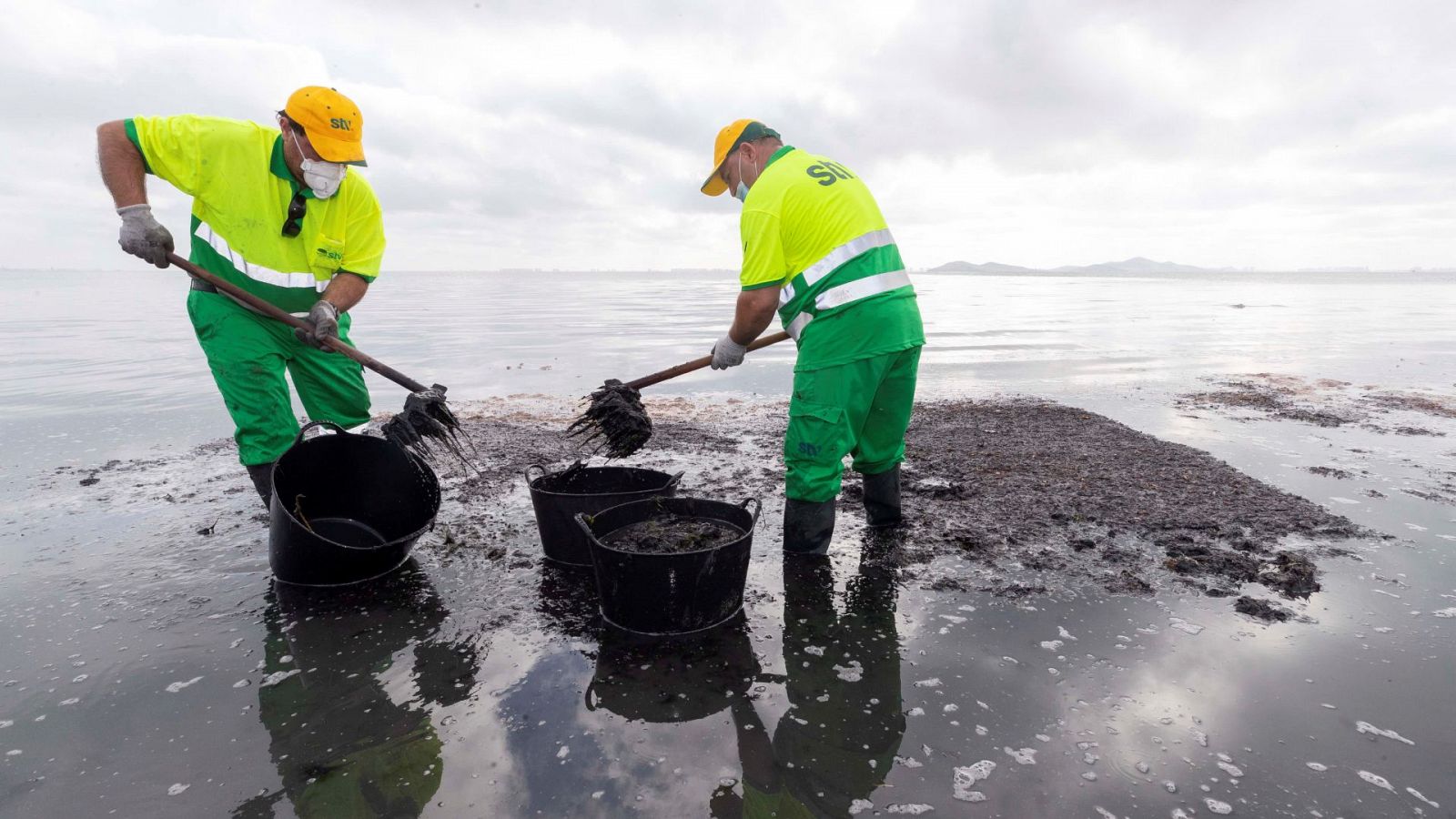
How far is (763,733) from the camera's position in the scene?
241 cm

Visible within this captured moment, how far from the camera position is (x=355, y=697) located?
262cm

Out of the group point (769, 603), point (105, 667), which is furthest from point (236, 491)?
point (769, 603)

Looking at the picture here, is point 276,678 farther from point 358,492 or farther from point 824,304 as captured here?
point 824,304

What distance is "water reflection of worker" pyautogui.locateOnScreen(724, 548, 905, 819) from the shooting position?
215cm

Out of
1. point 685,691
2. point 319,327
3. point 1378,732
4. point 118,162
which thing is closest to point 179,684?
point 319,327

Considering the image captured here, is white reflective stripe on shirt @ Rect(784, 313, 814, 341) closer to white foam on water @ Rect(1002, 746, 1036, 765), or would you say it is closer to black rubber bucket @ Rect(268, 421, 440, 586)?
black rubber bucket @ Rect(268, 421, 440, 586)

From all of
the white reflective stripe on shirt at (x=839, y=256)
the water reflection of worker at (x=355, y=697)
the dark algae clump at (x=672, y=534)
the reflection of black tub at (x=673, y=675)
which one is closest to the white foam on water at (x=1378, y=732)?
the reflection of black tub at (x=673, y=675)

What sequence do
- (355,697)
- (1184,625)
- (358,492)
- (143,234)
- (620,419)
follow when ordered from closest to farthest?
(355,697) → (1184,625) → (143,234) → (620,419) → (358,492)

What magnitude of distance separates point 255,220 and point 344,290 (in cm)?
51

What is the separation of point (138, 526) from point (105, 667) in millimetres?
1851

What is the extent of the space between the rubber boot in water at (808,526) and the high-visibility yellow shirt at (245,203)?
2753 mm

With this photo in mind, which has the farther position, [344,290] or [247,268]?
[344,290]

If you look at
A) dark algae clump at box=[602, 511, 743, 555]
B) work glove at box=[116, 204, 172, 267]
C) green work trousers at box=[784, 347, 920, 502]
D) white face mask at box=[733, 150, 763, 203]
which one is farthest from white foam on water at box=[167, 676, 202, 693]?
white face mask at box=[733, 150, 763, 203]

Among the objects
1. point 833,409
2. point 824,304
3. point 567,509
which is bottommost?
point 567,509
